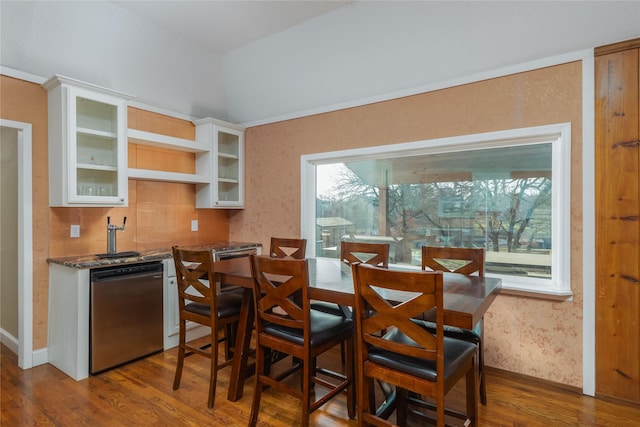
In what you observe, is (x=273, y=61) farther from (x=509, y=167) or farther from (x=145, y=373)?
(x=145, y=373)

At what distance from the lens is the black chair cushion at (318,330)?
1.95m

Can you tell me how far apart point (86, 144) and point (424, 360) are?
316 centimetres

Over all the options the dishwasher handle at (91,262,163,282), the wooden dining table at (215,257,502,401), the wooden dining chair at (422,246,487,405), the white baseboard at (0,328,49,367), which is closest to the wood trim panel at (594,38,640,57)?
the wooden dining chair at (422,246,487,405)

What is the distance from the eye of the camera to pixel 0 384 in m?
2.55

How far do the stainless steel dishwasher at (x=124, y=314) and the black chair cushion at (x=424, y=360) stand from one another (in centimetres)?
221

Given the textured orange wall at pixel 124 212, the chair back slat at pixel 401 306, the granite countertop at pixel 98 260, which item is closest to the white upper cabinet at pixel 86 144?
the textured orange wall at pixel 124 212

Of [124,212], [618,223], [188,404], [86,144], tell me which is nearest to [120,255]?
[124,212]

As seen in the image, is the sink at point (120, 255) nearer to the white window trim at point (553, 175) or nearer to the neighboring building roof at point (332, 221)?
the neighboring building roof at point (332, 221)

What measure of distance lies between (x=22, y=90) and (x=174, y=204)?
1.65 meters

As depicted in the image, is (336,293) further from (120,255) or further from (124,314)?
(120,255)

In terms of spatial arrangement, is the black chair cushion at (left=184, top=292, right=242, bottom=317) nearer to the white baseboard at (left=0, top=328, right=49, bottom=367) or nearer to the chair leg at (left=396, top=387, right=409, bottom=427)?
the chair leg at (left=396, top=387, right=409, bottom=427)

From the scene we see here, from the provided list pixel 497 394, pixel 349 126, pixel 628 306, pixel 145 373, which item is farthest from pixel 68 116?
pixel 628 306

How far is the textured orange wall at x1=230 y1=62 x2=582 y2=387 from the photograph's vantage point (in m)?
2.51

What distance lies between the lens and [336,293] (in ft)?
5.95
